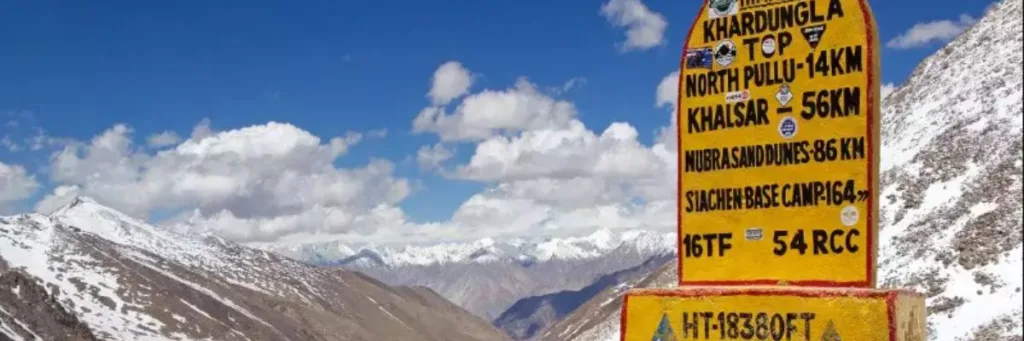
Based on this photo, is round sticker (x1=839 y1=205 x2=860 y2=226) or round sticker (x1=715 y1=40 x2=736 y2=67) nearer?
round sticker (x1=839 y1=205 x2=860 y2=226)

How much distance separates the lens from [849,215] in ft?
29.1

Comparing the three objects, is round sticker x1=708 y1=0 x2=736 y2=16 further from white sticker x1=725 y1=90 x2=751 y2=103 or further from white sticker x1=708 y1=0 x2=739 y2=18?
white sticker x1=725 y1=90 x2=751 y2=103

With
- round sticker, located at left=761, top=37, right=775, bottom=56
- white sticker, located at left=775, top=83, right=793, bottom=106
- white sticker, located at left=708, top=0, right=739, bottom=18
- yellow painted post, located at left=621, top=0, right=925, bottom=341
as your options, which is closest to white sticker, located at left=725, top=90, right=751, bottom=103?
yellow painted post, located at left=621, top=0, right=925, bottom=341

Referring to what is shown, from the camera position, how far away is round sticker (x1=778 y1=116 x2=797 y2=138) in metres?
9.30

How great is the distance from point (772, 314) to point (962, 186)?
155 ft

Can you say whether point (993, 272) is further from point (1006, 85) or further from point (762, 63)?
point (762, 63)

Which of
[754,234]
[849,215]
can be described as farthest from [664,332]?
[849,215]

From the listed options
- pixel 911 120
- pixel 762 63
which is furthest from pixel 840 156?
pixel 911 120

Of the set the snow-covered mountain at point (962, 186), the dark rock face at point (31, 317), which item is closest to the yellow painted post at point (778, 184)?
the snow-covered mountain at point (962, 186)

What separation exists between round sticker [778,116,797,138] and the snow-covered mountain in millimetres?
21336

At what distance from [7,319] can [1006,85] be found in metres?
174

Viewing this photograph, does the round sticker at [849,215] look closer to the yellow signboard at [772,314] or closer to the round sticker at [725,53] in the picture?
the yellow signboard at [772,314]

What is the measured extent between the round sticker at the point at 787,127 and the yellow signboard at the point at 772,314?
155 cm

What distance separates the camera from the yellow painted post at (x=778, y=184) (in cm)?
877
